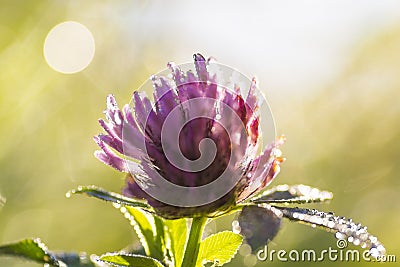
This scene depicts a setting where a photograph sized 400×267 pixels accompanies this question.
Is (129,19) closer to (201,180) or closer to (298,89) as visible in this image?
(298,89)

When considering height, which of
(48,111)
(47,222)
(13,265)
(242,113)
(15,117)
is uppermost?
(48,111)

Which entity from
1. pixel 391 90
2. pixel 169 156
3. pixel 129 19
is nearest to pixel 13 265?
pixel 129 19

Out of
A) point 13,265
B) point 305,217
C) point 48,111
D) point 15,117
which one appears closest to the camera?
point 305,217

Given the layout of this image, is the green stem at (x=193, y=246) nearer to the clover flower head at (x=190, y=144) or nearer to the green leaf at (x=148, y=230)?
the clover flower head at (x=190, y=144)

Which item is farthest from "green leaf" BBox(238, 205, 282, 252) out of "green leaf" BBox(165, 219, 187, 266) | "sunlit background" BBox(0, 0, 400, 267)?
"sunlit background" BBox(0, 0, 400, 267)

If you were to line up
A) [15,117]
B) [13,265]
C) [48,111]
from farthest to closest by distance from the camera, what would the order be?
[48,111] < [15,117] < [13,265]

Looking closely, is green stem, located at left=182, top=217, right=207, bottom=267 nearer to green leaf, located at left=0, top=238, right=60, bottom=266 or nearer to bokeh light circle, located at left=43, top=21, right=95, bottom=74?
green leaf, located at left=0, top=238, right=60, bottom=266

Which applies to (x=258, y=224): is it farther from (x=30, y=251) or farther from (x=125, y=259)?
(x=30, y=251)
